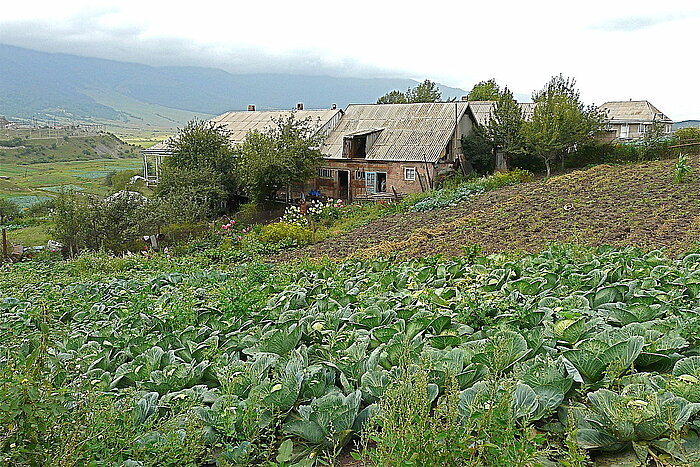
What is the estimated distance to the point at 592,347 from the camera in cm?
304

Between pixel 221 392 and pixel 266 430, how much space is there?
1.28 feet

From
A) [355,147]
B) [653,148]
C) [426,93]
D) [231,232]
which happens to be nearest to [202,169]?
[355,147]

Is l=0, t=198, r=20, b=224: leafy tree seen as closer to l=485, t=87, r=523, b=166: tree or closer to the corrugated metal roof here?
the corrugated metal roof

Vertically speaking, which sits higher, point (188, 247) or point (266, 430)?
point (266, 430)

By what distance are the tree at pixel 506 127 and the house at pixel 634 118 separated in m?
21.3

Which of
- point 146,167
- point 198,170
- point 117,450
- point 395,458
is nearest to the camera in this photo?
point 395,458

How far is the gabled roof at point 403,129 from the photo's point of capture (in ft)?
78.0

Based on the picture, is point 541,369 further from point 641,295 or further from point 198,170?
point 198,170

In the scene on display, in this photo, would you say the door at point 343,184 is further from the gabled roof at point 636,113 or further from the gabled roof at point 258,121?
the gabled roof at point 636,113

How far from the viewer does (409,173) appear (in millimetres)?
23516

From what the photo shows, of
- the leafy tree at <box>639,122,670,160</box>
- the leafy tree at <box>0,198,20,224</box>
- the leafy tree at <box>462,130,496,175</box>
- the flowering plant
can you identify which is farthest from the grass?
the leafy tree at <box>639,122,670,160</box>

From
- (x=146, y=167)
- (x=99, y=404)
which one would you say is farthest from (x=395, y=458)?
(x=146, y=167)

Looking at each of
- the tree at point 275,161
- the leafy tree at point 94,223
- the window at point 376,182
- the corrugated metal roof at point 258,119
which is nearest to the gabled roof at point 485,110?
the window at point 376,182

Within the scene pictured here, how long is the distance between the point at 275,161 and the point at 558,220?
579 inches
